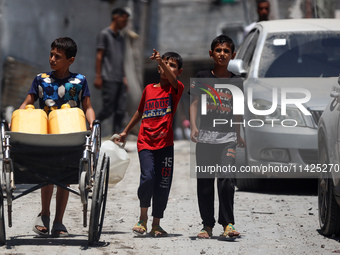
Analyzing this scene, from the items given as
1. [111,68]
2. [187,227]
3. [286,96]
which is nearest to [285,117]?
[286,96]

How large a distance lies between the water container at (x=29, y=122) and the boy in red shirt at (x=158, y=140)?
33.3 inches

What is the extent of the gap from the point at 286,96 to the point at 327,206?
2798 millimetres

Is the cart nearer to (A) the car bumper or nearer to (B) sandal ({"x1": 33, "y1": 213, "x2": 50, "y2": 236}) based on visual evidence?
(B) sandal ({"x1": 33, "y1": 213, "x2": 50, "y2": 236})

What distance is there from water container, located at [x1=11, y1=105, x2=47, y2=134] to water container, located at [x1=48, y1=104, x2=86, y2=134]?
0.20 feet

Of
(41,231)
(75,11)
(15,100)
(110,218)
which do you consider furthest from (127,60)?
(41,231)

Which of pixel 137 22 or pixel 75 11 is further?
pixel 137 22

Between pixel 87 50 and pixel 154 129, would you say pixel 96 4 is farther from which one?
pixel 154 129

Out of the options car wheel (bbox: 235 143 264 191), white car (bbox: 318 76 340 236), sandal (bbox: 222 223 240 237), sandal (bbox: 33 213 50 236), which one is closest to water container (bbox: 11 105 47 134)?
sandal (bbox: 33 213 50 236)

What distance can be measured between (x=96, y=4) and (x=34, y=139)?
530 inches

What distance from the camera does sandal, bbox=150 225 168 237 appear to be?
7869 millimetres

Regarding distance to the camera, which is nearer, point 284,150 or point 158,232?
point 158,232

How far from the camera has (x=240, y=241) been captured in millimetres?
7703

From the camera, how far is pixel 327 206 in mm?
7824

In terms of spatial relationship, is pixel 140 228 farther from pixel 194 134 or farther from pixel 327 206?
pixel 327 206
